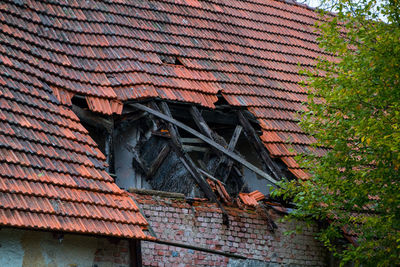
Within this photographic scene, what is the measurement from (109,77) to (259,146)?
293cm

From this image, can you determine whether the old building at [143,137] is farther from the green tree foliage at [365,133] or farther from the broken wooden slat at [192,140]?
the green tree foliage at [365,133]

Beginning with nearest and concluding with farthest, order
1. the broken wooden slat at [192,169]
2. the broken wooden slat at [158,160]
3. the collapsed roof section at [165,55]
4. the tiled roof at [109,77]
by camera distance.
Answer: the tiled roof at [109,77]
the collapsed roof section at [165,55]
the broken wooden slat at [192,169]
the broken wooden slat at [158,160]

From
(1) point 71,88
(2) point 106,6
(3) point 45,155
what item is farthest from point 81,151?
(2) point 106,6

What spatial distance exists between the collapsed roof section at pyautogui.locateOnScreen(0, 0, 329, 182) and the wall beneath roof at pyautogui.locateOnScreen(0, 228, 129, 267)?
234 cm

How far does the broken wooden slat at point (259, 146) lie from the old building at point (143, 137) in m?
0.02

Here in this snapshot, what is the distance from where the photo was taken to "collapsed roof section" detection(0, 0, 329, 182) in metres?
9.62

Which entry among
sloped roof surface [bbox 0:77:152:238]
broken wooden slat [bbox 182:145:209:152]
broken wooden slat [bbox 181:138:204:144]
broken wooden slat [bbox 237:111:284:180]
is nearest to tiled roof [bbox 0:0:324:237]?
sloped roof surface [bbox 0:77:152:238]

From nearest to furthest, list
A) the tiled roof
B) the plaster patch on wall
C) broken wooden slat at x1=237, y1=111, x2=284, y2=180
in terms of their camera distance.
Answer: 1. the plaster patch on wall
2. the tiled roof
3. broken wooden slat at x1=237, y1=111, x2=284, y2=180

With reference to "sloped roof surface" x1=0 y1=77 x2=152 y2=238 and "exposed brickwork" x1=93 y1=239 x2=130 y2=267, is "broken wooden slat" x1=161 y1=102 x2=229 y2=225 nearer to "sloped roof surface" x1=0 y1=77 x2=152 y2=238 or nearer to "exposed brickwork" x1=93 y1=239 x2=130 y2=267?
"sloped roof surface" x1=0 y1=77 x2=152 y2=238

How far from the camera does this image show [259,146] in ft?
36.0

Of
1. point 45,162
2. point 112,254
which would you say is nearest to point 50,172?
point 45,162

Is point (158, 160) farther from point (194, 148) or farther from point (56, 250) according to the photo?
point (56, 250)

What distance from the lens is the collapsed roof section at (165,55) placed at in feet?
31.6

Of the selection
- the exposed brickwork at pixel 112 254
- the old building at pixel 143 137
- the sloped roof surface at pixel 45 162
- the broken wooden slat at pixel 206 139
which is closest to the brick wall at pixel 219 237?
the old building at pixel 143 137
